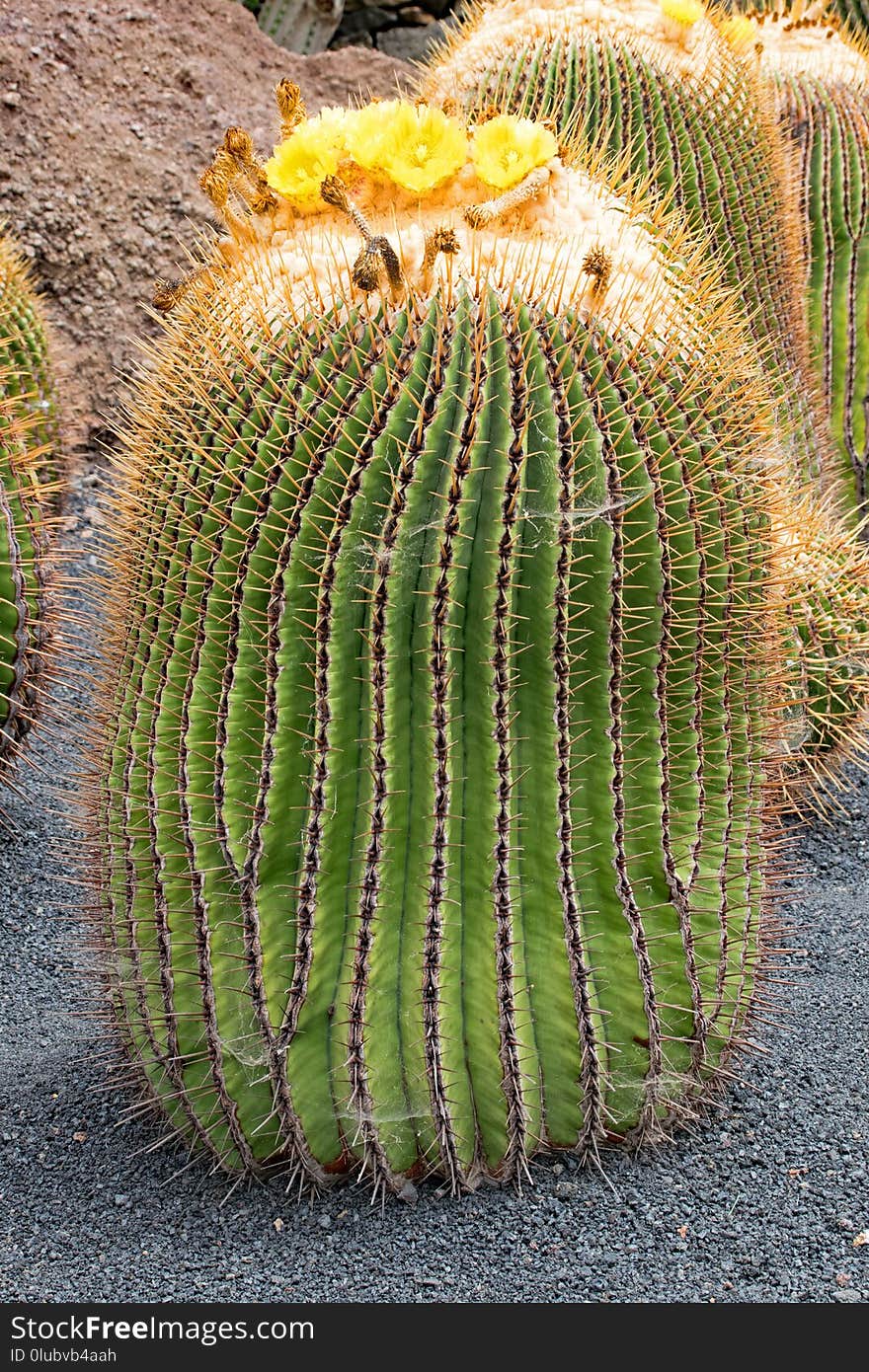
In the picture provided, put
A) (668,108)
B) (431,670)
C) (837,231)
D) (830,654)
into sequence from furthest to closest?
(837,231), (668,108), (830,654), (431,670)

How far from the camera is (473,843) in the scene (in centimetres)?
230

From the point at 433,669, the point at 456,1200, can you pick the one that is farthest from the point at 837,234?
the point at 456,1200

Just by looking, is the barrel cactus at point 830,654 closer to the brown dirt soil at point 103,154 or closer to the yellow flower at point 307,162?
the yellow flower at point 307,162

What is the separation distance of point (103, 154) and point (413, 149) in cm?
489

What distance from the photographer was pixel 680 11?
4664 millimetres

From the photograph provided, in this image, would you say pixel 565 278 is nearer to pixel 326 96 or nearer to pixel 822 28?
pixel 822 28

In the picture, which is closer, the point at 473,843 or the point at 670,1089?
the point at 473,843

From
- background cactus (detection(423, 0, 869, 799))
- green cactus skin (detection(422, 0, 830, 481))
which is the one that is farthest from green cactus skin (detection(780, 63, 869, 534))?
green cactus skin (detection(422, 0, 830, 481))

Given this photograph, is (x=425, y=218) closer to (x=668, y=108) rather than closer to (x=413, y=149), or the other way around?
(x=413, y=149)

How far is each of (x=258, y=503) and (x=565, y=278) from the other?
645 mm

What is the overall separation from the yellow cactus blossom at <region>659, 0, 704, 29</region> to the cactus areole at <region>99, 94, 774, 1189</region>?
251cm

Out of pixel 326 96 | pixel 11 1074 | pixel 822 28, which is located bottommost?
pixel 11 1074

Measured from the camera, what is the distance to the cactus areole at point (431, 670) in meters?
2.25

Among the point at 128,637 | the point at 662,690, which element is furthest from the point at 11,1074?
the point at 662,690
